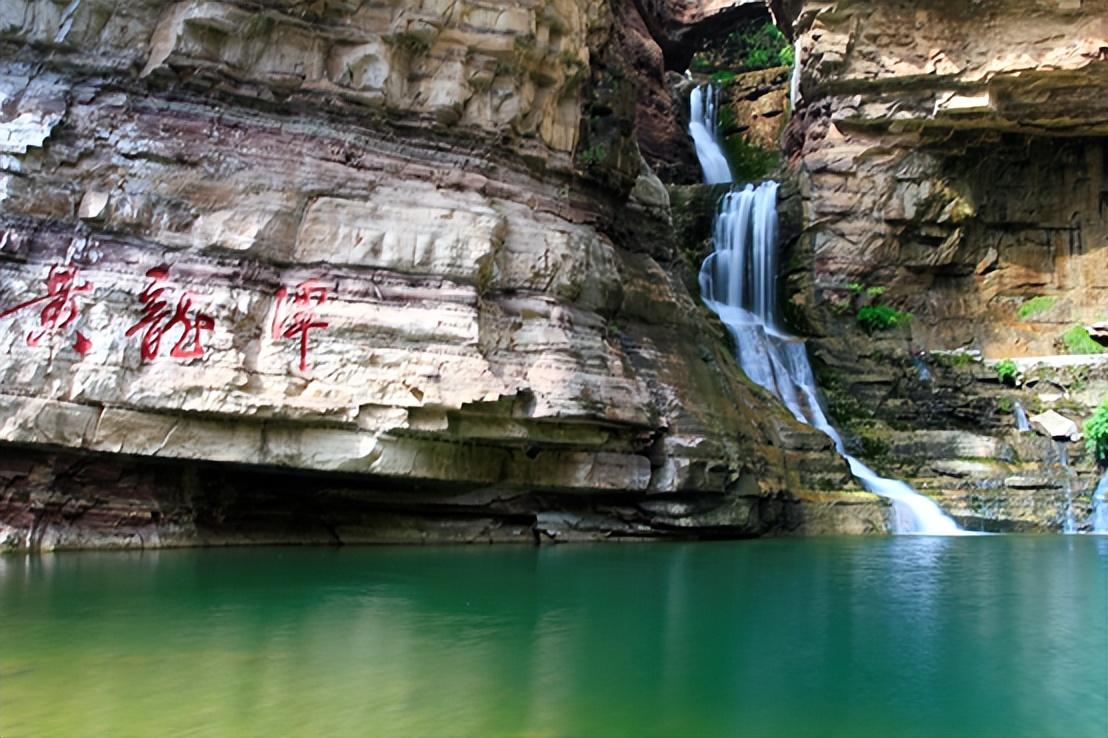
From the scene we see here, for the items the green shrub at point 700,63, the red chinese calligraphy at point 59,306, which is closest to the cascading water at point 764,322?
the green shrub at point 700,63

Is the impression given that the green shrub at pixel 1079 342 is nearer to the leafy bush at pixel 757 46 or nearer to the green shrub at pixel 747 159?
the green shrub at pixel 747 159

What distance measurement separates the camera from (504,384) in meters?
10.8

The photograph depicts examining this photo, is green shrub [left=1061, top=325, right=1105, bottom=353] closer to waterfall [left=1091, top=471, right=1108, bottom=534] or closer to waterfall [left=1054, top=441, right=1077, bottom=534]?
waterfall [left=1054, top=441, right=1077, bottom=534]

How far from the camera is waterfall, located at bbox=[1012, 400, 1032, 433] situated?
16.8 m

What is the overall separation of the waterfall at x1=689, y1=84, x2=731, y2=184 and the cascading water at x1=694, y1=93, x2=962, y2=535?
3090 millimetres

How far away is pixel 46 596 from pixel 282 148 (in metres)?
6.25

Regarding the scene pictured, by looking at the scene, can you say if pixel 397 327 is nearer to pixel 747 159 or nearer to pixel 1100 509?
pixel 1100 509

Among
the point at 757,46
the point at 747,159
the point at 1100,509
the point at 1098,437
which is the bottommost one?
the point at 1100,509

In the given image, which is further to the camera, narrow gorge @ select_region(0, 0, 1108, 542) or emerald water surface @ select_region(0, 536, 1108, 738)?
narrow gorge @ select_region(0, 0, 1108, 542)

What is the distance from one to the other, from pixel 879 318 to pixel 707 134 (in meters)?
7.95

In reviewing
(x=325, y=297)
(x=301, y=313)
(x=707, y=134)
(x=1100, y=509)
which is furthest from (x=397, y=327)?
(x=707, y=134)

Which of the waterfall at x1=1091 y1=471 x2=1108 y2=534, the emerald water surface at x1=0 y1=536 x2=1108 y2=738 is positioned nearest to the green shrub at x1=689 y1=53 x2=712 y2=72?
the waterfall at x1=1091 y1=471 x2=1108 y2=534

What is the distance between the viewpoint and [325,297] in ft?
35.2

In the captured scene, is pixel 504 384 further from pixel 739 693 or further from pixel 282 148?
pixel 739 693
